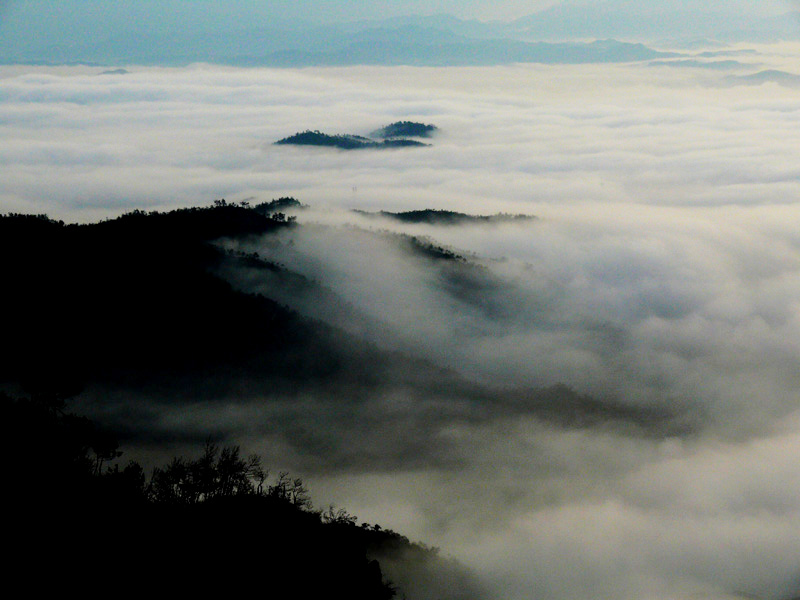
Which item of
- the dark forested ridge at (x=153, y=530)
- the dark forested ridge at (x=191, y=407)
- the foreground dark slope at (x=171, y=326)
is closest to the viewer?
the dark forested ridge at (x=153, y=530)

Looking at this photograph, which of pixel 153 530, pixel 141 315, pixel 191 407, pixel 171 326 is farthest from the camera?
pixel 171 326

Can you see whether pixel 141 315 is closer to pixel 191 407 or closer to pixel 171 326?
pixel 171 326

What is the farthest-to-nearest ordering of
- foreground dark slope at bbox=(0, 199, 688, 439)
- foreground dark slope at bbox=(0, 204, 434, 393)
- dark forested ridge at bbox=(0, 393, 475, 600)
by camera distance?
foreground dark slope at bbox=(0, 204, 434, 393) < foreground dark slope at bbox=(0, 199, 688, 439) < dark forested ridge at bbox=(0, 393, 475, 600)

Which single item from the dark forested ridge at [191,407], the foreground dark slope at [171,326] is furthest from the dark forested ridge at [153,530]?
the foreground dark slope at [171,326]

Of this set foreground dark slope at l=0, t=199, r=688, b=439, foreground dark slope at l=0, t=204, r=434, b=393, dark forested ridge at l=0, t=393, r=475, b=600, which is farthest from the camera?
foreground dark slope at l=0, t=204, r=434, b=393

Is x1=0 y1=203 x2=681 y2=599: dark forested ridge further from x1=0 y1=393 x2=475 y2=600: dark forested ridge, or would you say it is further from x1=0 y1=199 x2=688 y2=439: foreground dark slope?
x1=0 y1=199 x2=688 y2=439: foreground dark slope

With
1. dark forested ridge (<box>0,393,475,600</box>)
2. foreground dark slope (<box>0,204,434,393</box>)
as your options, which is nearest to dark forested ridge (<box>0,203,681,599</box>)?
dark forested ridge (<box>0,393,475,600</box>)

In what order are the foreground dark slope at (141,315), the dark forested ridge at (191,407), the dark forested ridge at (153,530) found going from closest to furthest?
the dark forested ridge at (153,530) < the dark forested ridge at (191,407) < the foreground dark slope at (141,315)

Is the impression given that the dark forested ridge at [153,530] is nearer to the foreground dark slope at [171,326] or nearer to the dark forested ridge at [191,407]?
the dark forested ridge at [191,407]

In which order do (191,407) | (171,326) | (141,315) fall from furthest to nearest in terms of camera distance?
(171,326) → (141,315) → (191,407)

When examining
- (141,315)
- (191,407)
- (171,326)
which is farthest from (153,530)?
(171,326)

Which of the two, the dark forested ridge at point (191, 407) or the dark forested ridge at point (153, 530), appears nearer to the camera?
the dark forested ridge at point (153, 530)
